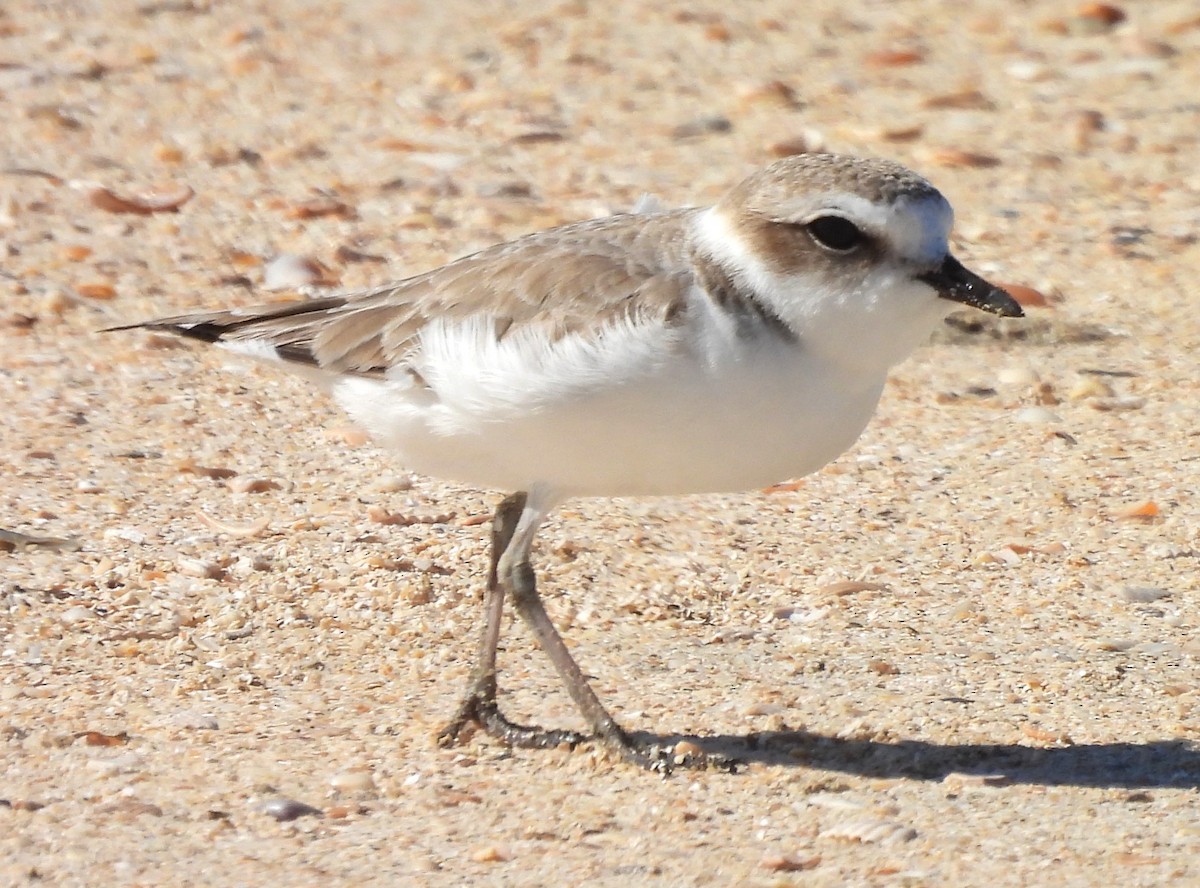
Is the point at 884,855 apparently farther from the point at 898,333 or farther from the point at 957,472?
the point at 957,472

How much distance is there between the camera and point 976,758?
13.4 ft

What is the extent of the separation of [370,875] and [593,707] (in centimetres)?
77

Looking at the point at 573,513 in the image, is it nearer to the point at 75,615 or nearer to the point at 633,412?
the point at 75,615

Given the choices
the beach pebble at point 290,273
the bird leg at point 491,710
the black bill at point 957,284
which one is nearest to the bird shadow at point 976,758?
the bird leg at point 491,710

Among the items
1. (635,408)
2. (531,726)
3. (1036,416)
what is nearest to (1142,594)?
(1036,416)

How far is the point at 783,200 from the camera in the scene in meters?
3.92

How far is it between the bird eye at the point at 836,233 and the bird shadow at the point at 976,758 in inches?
44.1

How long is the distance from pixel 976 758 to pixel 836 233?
1199mm

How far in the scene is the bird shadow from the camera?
13.1 feet

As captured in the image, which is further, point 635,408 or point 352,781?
point 352,781

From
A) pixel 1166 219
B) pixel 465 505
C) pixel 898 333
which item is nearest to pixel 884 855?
pixel 898 333

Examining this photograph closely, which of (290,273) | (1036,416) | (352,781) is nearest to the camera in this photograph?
(352,781)

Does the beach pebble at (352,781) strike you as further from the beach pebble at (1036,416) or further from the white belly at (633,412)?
the beach pebble at (1036,416)

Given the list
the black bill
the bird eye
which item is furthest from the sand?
the bird eye
